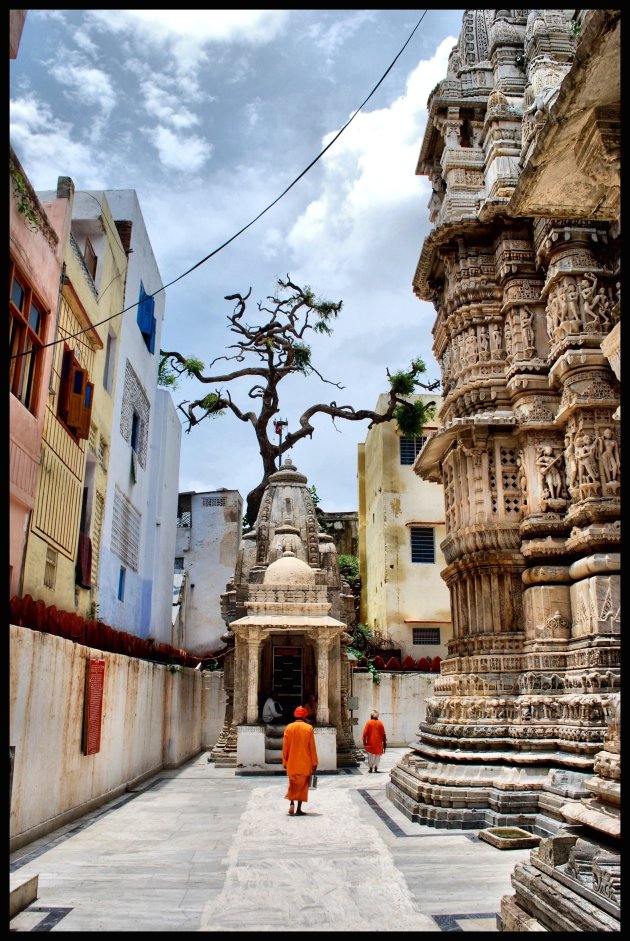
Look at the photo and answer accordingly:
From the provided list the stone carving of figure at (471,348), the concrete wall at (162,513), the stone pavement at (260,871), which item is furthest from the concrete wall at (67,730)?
the stone carving of figure at (471,348)

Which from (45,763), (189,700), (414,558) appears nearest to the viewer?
(45,763)

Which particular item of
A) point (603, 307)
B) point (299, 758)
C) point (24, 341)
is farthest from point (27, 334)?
point (603, 307)

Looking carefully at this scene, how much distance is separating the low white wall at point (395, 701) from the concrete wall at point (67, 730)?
22.1 ft

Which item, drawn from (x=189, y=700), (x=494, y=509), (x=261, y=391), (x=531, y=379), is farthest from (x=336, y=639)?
(x=261, y=391)

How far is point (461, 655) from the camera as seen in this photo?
32.8 ft

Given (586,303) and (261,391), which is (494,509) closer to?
(586,303)

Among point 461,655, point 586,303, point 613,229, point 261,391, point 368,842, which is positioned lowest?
point 368,842

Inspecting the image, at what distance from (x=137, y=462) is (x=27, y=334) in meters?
9.08

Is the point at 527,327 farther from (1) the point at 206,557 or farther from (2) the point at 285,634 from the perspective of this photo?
(1) the point at 206,557

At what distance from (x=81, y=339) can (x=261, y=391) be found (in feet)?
52.6

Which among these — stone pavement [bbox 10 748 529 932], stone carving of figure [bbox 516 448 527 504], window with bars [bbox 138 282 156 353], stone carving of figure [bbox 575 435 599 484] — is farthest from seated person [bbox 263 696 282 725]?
window with bars [bbox 138 282 156 353]

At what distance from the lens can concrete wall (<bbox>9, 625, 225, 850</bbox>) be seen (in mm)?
7160

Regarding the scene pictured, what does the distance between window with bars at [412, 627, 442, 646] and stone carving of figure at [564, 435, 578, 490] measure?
17279 mm

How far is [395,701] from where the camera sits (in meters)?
20.1
